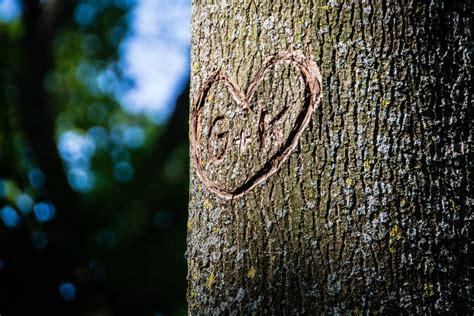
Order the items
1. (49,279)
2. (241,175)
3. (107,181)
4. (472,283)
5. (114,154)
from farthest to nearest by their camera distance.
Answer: (114,154) → (107,181) → (49,279) → (241,175) → (472,283)

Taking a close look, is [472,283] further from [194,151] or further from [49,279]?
[49,279]

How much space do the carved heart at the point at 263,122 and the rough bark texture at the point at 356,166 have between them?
0.01m

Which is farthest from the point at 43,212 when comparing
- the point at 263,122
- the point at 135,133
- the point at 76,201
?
the point at 135,133

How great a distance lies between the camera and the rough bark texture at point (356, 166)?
137cm

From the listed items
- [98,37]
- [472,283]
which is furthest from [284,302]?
[98,37]

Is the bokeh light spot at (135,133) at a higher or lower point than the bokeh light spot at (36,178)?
lower

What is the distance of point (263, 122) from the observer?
1.49 metres

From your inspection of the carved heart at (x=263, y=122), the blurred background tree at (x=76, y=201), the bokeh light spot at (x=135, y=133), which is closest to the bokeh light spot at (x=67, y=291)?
the blurred background tree at (x=76, y=201)

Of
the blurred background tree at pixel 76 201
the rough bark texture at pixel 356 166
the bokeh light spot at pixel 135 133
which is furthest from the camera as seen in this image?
the bokeh light spot at pixel 135 133

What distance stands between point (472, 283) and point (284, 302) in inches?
17.1

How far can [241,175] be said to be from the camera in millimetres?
1513

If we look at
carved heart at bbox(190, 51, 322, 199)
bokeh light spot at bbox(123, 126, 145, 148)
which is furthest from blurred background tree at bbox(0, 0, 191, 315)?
bokeh light spot at bbox(123, 126, 145, 148)

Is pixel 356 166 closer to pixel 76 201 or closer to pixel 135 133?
pixel 76 201

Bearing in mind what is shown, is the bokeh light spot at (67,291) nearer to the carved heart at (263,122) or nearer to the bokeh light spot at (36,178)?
the bokeh light spot at (36,178)
